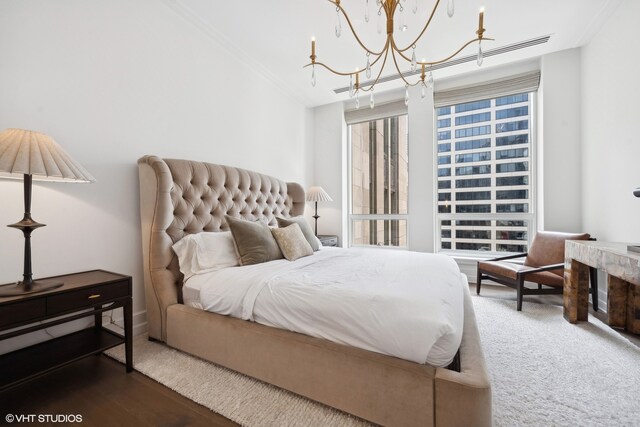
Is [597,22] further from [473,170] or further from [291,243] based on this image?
[291,243]

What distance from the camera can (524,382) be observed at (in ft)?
5.27

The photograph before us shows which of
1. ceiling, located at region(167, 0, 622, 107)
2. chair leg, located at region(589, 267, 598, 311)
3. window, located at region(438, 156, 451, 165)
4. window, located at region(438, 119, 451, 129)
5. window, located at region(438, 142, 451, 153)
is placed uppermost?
ceiling, located at region(167, 0, 622, 107)

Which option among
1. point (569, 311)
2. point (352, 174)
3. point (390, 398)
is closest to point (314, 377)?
point (390, 398)

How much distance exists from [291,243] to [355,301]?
1.22 meters

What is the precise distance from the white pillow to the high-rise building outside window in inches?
129

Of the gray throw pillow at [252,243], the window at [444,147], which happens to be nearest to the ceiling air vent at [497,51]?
the window at [444,147]

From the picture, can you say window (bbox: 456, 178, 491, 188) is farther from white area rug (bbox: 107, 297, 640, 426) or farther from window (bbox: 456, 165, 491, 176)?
white area rug (bbox: 107, 297, 640, 426)

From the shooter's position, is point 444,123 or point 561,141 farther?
point 444,123

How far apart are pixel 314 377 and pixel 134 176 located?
2099 mm

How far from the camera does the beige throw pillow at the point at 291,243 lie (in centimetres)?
244

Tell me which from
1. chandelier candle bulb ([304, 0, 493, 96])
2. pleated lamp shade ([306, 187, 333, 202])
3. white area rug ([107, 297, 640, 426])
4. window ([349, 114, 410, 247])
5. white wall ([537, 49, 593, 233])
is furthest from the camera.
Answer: window ([349, 114, 410, 247])

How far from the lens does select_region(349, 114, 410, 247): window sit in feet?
14.7

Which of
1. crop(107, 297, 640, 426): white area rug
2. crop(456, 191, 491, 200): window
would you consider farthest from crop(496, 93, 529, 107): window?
crop(107, 297, 640, 426): white area rug

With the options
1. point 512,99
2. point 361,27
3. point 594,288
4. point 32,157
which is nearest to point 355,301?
point 32,157
